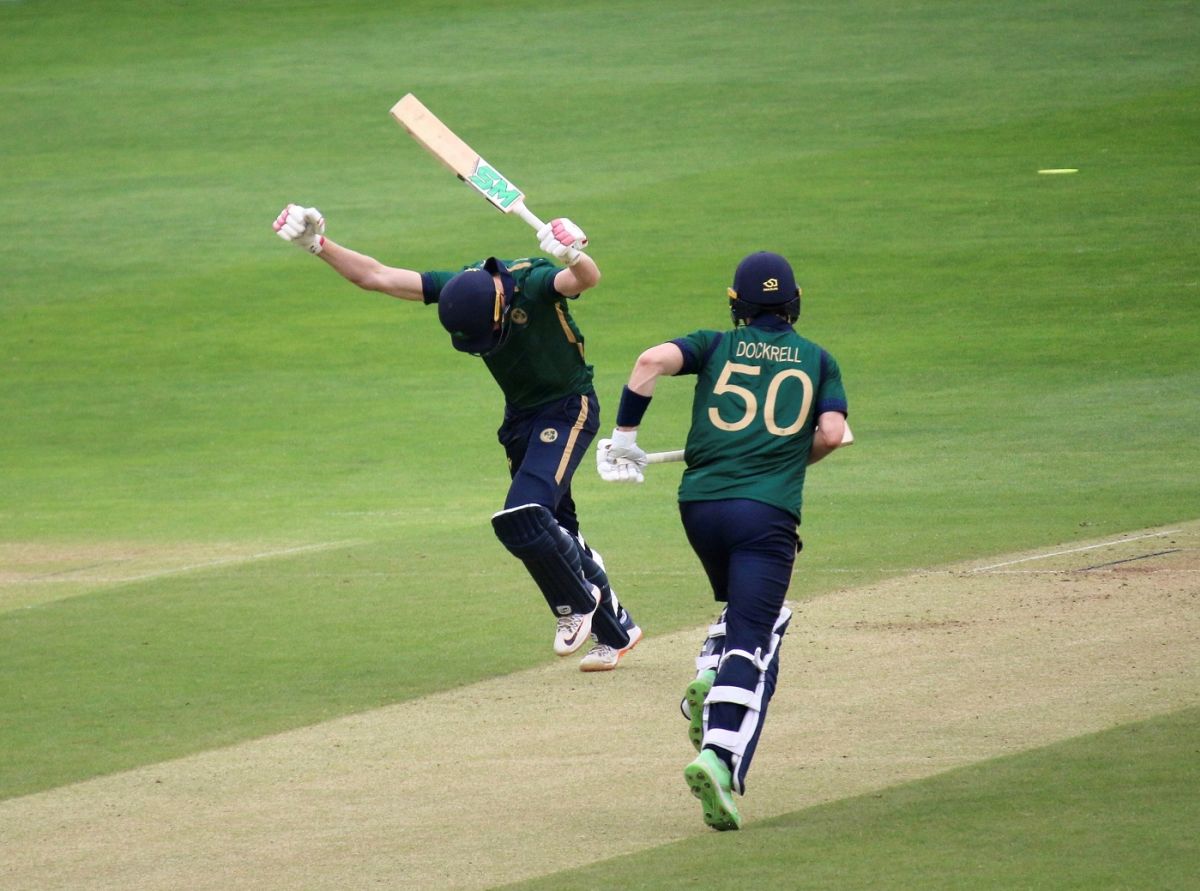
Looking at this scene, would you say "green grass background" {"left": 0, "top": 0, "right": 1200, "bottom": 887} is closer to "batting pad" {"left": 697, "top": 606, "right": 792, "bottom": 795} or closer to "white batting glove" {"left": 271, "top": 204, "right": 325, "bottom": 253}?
"batting pad" {"left": 697, "top": 606, "right": 792, "bottom": 795}

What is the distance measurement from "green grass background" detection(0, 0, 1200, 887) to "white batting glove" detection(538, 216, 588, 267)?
203 centimetres

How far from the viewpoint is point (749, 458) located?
6656 millimetres

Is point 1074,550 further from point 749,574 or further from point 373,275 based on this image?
point 749,574

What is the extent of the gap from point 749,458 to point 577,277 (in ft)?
6.92

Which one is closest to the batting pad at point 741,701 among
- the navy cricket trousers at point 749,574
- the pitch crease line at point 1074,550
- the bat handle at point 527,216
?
the navy cricket trousers at point 749,574

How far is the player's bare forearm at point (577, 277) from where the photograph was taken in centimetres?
840

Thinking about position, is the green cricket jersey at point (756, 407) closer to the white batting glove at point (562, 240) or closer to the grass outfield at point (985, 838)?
the grass outfield at point (985, 838)

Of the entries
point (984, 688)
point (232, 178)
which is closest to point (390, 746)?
point (984, 688)

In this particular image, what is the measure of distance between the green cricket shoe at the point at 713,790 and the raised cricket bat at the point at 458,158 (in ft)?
12.5

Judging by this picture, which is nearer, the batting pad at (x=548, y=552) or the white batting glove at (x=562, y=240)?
the white batting glove at (x=562, y=240)

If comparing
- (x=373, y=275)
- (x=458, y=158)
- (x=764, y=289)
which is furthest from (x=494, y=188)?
(x=764, y=289)

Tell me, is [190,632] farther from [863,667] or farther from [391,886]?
[391,886]

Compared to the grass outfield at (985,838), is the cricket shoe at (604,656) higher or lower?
lower

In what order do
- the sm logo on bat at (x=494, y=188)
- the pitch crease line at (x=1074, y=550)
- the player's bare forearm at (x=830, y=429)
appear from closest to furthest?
the player's bare forearm at (x=830, y=429), the sm logo on bat at (x=494, y=188), the pitch crease line at (x=1074, y=550)
